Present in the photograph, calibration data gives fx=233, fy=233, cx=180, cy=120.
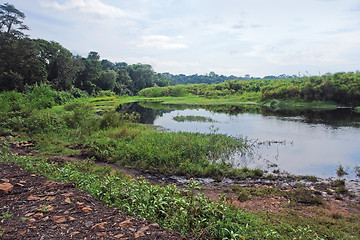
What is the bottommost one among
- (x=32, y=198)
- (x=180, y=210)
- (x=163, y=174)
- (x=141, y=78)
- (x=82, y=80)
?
(x=163, y=174)

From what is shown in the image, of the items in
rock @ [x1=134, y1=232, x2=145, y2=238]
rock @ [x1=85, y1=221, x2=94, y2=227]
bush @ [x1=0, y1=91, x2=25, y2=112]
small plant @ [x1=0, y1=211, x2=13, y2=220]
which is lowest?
small plant @ [x1=0, y1=211, x2=13, y2=220]

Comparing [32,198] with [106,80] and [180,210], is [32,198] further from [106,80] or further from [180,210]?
[106,80]

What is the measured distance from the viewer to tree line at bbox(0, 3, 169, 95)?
28578 mm

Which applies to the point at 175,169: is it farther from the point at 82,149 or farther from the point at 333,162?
the point at 333,162

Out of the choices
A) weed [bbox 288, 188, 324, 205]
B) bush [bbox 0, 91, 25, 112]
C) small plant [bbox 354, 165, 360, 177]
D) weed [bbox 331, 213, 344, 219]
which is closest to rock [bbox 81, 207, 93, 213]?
weed [bbox 288, 188, 324, 205]

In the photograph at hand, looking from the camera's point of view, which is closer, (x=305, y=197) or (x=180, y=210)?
(x=180, y=210)

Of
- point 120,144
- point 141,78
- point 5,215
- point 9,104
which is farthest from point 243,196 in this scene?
point 141,78

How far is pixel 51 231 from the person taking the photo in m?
2.94

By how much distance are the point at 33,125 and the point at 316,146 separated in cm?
1425

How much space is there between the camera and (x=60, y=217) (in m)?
3.26

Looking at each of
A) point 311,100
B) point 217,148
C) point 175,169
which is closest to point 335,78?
point 311,100

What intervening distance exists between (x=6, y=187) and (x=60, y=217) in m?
1.54

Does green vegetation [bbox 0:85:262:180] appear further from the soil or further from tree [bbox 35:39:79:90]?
tree [bbox 35:39:79:90]

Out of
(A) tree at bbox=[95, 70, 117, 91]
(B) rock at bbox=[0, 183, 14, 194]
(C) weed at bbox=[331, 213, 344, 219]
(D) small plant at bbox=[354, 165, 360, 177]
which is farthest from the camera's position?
(A) tree at bbox=[95, 70, 117, 91]
